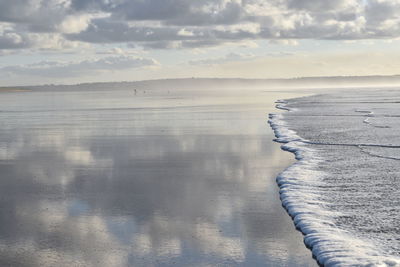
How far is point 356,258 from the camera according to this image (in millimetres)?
7676

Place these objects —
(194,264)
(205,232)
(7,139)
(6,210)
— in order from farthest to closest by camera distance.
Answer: (7,139) → (6,210) → (205,232) → (194,264)

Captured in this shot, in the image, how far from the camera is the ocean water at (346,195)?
26.5 ft


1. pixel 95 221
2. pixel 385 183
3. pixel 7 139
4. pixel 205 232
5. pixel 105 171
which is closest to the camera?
pixel 205 232

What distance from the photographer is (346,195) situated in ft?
37.7

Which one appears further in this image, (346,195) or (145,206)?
(346,195)

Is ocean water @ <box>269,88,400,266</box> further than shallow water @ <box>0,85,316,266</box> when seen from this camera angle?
Yes

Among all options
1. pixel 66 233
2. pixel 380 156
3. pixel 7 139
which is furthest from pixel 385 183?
pixel 7 139

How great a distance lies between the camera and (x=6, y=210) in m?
10.3

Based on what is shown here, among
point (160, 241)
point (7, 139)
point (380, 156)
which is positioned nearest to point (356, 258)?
point (160, 241)

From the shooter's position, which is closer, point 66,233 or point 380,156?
point 66,233

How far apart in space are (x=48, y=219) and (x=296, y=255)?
14.0 feet

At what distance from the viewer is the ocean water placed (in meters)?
8.09

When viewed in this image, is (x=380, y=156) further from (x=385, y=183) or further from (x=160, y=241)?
(x=160, y=241)

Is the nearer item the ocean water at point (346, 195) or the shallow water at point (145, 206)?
the shallow water at point (145, 206)
